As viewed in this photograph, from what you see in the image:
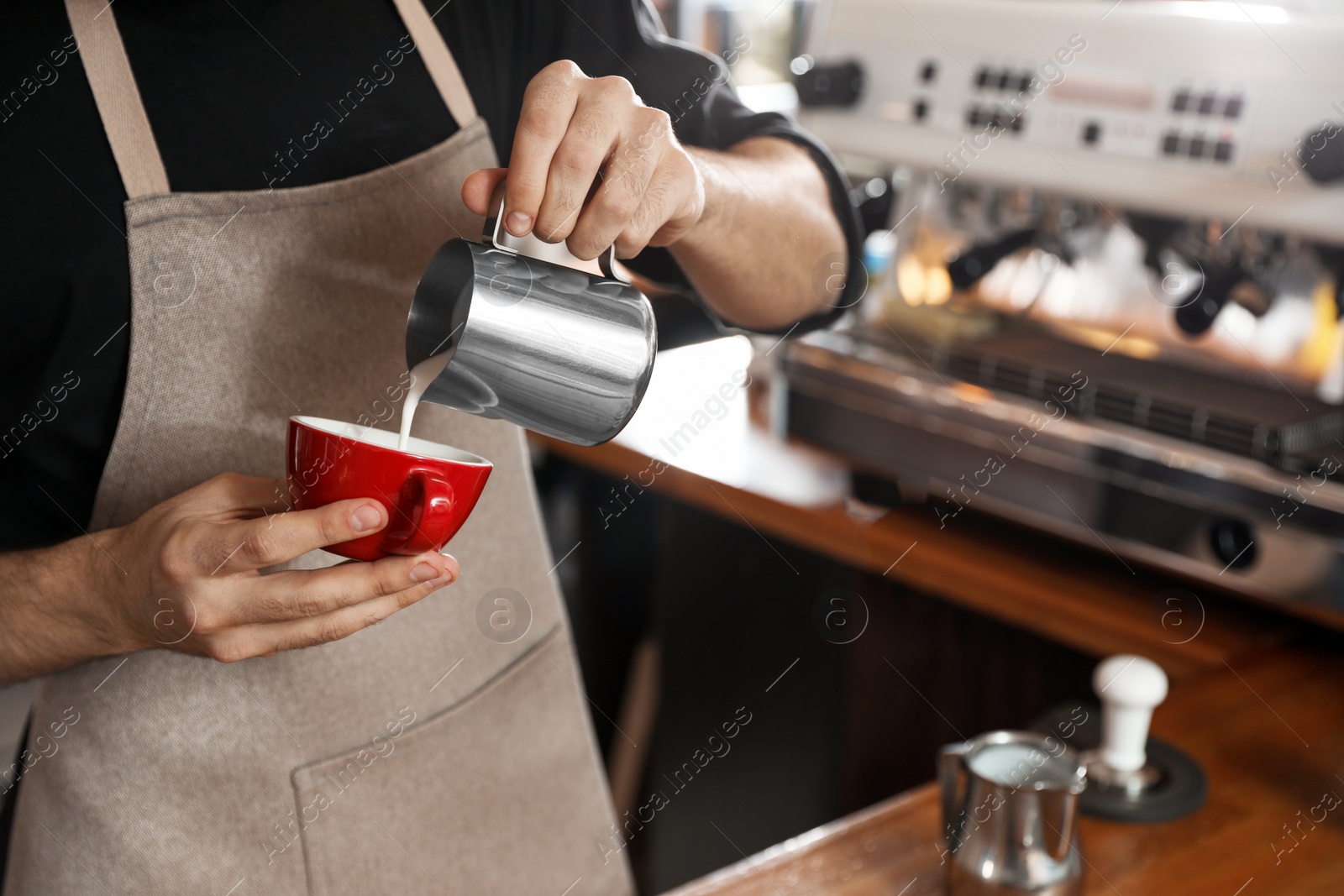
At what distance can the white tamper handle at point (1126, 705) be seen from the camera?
3.05 feet

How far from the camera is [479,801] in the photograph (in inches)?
39.8

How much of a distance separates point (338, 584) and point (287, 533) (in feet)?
0.14

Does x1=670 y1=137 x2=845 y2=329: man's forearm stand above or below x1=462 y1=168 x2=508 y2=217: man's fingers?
below

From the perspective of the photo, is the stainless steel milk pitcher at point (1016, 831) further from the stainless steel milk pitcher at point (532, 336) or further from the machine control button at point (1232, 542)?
the machine control button at point (1232, 542)

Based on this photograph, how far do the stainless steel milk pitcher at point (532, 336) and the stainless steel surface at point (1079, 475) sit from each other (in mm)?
798

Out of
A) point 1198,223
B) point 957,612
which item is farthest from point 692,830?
point 1198,223

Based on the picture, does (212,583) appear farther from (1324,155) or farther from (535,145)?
(1324,155)

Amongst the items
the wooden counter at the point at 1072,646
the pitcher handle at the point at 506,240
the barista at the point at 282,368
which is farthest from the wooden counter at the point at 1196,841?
the pitcher handle at the point at 506,240

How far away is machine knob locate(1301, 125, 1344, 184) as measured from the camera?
1.18 metres

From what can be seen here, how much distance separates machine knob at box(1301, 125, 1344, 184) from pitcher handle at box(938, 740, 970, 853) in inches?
28.2

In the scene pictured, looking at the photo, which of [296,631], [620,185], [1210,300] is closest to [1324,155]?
[1210,300]

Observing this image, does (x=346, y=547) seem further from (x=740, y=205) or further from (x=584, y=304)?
(x=740, y=205)

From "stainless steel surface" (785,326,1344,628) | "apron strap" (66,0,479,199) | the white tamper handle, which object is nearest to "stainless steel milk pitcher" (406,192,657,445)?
"apron strap" (66,0,479,199)

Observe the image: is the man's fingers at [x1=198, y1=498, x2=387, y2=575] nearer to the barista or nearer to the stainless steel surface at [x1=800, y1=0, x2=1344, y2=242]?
the barista
